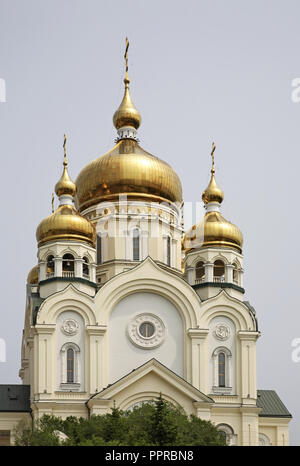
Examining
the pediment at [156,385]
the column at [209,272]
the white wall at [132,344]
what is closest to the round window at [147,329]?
the white wall at [132,344]

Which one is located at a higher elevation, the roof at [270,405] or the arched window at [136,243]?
the arched window at [136,243]

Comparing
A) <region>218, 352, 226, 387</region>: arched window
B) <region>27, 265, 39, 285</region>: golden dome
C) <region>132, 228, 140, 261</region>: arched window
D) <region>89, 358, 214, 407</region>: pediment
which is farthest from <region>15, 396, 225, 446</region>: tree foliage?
<region>27, 265, 39, 285</region>: golden dome

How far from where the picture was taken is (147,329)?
39.9 m

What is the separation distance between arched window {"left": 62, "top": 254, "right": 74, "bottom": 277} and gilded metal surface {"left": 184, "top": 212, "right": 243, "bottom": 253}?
186 inches

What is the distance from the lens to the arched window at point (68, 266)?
40.3 m

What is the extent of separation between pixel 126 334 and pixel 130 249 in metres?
4.88

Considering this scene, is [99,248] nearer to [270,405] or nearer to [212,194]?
[212,194]

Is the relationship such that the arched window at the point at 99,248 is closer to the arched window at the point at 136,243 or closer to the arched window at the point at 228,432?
the arched window at the point at 136,243

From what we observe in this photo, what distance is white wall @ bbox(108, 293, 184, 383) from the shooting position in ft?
129

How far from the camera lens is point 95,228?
4400cm

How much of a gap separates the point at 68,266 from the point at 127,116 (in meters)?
8.16

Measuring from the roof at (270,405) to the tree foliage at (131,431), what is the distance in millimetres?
8348

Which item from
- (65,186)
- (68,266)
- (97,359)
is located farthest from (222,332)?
(65,186)
